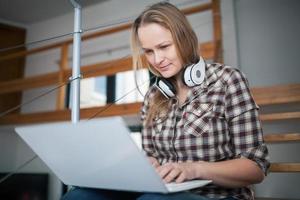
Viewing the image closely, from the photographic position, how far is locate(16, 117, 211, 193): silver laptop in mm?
429

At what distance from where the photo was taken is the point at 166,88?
2.65ft

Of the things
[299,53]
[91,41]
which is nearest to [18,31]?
[91,41]

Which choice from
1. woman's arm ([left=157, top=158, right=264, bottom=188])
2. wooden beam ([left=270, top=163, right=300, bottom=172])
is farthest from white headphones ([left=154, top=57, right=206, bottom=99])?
wooden beam ([left=270, top=163, right=300, bottom=172])

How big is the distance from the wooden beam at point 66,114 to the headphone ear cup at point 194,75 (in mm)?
1153

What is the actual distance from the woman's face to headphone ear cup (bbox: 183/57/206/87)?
50 millimetres

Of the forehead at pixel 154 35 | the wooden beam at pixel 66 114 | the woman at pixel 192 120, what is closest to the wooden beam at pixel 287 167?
the woman at pixel 192 120

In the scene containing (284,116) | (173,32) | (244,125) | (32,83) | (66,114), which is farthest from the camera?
(32,83)

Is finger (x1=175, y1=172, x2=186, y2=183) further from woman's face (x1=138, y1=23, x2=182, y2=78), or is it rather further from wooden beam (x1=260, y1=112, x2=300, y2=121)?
wooden beam (x1=260, y1=112, x2=300, y2=121)

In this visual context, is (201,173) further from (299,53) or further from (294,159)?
(299,53)

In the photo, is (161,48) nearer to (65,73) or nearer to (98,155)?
(98,155)

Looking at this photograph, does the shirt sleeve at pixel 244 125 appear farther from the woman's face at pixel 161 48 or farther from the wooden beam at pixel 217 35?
the wooden beam at pixel 217 35

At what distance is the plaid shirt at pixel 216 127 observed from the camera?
25.5 inches

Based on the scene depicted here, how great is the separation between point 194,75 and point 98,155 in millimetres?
364

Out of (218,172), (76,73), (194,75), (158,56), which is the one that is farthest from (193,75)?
(76,73)
